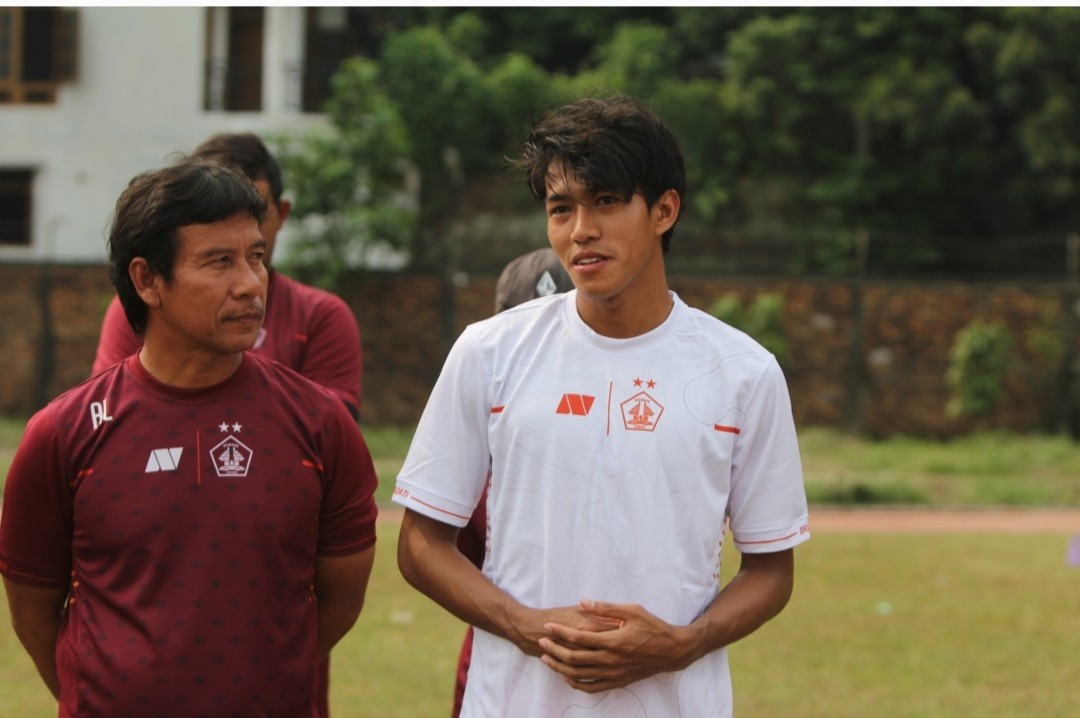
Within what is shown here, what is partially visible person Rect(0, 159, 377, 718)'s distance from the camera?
284 cm

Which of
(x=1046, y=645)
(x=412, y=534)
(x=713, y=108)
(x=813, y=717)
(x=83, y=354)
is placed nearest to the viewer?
(x=412, y=534)

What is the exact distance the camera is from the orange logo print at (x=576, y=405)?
2918mm

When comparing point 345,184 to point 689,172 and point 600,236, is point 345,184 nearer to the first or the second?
point 689,172

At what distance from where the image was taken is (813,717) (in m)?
6.84

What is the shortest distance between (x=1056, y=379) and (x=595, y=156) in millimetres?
17197

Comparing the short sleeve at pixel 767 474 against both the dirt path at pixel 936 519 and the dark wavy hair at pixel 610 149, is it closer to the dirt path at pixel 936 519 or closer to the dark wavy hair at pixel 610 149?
the dark wavy hair at pixel 610 149

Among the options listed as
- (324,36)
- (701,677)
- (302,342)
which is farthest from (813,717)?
(324,36)

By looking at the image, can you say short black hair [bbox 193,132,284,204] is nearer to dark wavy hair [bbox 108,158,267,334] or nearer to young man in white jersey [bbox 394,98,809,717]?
dark wavy hair [bbox 108,158,267,334]

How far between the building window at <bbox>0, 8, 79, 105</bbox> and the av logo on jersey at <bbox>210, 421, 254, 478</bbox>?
24.2 metres

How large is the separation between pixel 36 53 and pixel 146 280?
24.5m

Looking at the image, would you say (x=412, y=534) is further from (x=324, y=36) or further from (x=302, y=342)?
(x=324, y=36)

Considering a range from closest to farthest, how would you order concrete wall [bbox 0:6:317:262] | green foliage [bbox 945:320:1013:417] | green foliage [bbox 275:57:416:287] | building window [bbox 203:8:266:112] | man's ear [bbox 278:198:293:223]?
man's ear [bbox 278:198:293:223], green foliage [bbox 945:320:1013:417], green foliage [bbox 275:57:416:287], concrete wall [bbox 0:6:317:262], building window [bbox 203:8:266:112]

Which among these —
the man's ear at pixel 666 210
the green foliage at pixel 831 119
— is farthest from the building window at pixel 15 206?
the man's ear at pixel 666 210

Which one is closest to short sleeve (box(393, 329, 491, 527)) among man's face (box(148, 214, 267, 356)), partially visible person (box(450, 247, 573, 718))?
man's face (box(148, 214, 267, 356))
